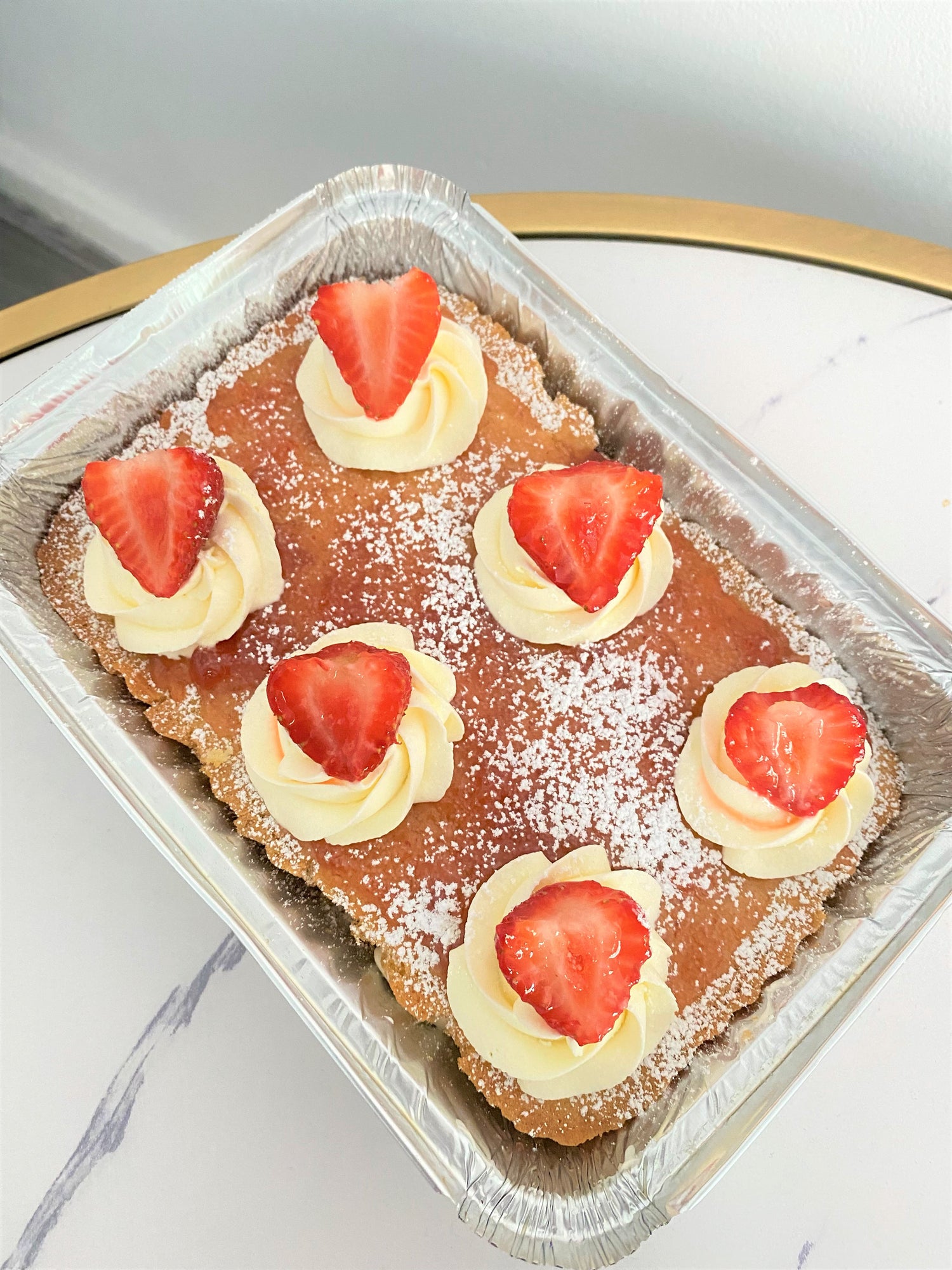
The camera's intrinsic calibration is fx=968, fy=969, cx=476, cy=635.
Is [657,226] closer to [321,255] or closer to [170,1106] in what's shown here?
[321,255]

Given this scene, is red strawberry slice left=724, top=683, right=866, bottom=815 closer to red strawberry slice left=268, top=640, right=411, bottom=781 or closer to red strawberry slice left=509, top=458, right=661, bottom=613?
red strawberry slice left=509, top=458, right=661, bottom=613

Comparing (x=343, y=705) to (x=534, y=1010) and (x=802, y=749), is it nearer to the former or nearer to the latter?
(x=534, y=1010)

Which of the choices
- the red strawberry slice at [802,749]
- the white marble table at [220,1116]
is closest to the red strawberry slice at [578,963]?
the red strawberry slice at [802,749]

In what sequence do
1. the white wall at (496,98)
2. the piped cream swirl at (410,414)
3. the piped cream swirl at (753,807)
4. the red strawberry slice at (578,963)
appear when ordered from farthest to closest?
the white wall at (496,98) < the piped cream swirl at (410,414) < the piped cream swirl at (753,807) < the red strawberry slice at (578,963)

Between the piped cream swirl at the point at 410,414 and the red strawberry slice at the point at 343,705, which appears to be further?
the piped cream swirl at the point at 410,414

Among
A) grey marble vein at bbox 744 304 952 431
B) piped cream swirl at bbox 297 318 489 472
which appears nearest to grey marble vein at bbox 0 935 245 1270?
piped cream swirl at bbox 297 318 489 472

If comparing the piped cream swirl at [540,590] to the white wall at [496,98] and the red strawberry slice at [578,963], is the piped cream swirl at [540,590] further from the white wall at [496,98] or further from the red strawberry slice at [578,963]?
the white wall at [496,98]

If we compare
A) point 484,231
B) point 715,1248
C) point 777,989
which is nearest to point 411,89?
point 484,231

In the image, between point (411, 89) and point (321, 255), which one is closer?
point (321, 255)
